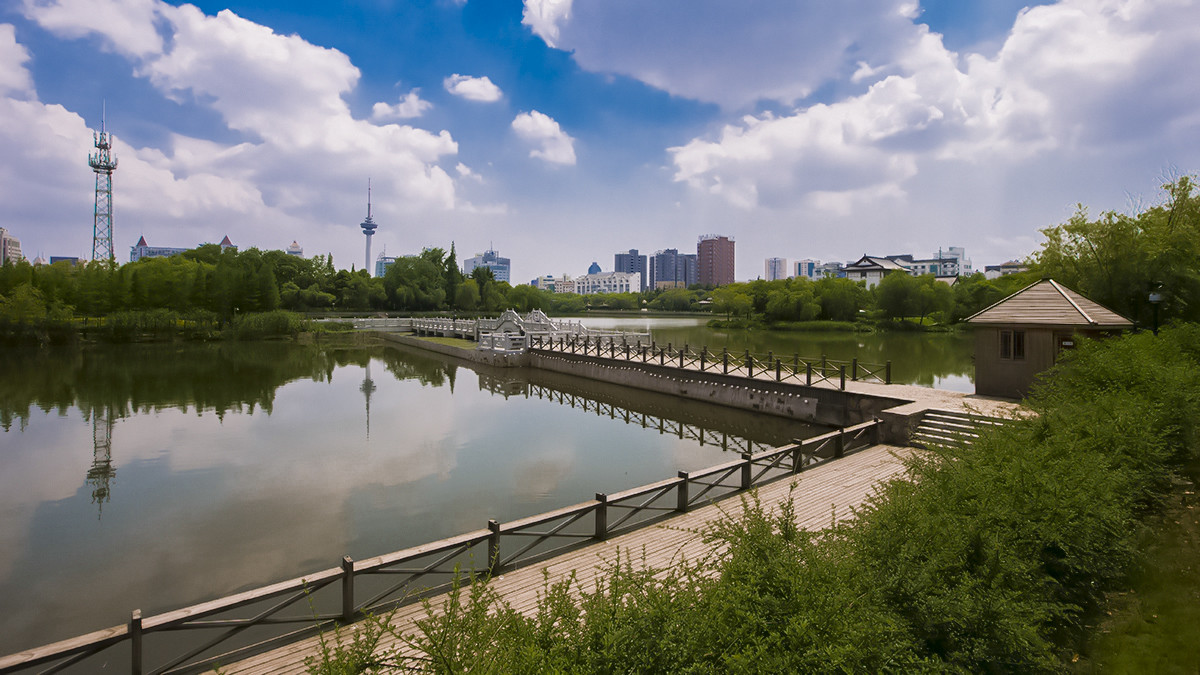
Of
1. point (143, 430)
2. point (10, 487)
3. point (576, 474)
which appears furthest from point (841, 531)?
point (143, 430)

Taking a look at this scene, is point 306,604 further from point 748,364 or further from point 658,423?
point 748,364

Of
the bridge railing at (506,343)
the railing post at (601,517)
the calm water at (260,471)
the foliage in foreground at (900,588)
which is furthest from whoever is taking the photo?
the bridge railing at (506,343)

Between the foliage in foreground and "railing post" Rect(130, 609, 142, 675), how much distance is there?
2355mm

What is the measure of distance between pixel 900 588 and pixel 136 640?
19.9 ft

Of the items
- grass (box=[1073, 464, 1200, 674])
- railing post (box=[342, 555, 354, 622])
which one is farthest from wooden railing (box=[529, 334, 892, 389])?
railing post (box=[342, 555, 354, 622])

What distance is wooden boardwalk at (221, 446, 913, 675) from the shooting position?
5094mm

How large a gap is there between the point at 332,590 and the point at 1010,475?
317 inches

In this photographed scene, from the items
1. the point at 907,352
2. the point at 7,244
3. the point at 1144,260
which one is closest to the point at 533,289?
the point at 907,352

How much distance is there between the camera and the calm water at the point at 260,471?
787 centimetres

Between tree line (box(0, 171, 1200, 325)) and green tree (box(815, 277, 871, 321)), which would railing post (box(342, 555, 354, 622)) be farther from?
green tree (box(815, 277, 871, 321))

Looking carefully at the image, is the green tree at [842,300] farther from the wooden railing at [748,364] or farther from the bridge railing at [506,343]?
the bridge railing at [506,343]

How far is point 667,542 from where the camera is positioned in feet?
24.1

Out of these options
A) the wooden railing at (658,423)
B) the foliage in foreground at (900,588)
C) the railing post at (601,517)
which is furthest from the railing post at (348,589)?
the wooden railing at (658,423)

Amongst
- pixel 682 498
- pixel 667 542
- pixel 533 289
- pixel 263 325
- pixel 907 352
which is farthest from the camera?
pixel 533 289
